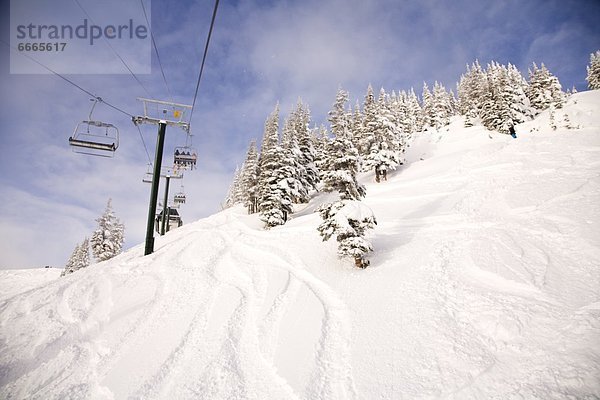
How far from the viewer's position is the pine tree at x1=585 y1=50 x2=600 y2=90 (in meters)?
54.2

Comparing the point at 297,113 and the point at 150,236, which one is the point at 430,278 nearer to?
the point at 150,236

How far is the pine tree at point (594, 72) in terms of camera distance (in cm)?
5419

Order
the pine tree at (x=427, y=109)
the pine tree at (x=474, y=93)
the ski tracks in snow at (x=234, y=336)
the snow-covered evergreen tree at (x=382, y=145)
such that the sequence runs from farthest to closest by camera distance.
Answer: the pine tree at (x=427, y=109)
the pine tree at (x=474, y=93)
the snow-covered evergreen tree at (x=382, y=145)
the ski tracks in snow at (x=234, y=336)

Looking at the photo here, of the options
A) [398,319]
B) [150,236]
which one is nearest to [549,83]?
[398,319]

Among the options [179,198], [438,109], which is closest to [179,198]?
[179,198]

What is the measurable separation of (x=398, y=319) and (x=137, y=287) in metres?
8.95

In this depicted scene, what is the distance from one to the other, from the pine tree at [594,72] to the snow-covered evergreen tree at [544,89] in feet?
45.5

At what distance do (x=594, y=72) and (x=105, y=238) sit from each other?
9950cm

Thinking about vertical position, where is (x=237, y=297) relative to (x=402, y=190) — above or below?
below

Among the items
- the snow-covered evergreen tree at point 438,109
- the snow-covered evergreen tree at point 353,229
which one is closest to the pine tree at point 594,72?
the snow-covered evergreen tree at point 438,109

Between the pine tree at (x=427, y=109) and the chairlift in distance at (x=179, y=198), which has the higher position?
the pine tree at (x=427, y=109)

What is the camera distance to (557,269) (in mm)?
7484

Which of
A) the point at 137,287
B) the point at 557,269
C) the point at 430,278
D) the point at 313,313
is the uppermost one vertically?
the point at 557,269

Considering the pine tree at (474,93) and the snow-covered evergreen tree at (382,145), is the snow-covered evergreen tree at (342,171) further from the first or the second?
the pine tree at (474,93)
